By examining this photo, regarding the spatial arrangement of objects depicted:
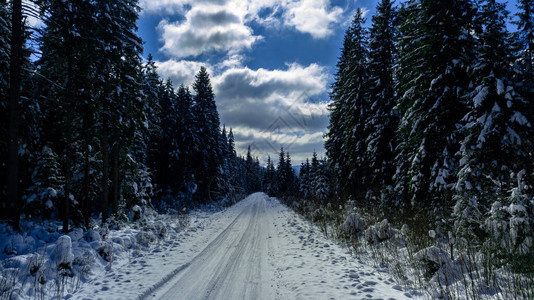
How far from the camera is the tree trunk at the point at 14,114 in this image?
827cm

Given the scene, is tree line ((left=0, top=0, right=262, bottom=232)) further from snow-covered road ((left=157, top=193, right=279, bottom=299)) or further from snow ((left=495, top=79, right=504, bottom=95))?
snow ((left=495, top=79, right=504, bottom=95))

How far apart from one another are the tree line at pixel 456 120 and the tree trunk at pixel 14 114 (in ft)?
42.9

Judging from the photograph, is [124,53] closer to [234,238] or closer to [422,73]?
[234,238]

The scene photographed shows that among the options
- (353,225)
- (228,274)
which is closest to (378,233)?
(353,225)

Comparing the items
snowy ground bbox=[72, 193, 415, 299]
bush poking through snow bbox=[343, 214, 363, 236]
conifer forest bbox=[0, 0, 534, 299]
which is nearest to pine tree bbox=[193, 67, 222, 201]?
conifer forest bbox=[0, 0, 534, 299]

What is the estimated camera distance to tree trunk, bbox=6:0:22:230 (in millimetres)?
8273

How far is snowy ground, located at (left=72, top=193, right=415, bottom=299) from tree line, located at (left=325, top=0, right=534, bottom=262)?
2.89m

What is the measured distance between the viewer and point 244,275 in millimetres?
6734

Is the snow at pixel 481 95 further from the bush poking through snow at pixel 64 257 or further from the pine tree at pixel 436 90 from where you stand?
the bush poking through snow at pixel 64 257

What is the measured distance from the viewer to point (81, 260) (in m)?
6.94

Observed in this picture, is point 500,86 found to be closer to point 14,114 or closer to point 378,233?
point 378,233

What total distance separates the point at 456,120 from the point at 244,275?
10.8 meters

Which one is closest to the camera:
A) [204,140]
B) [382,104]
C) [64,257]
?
[64,257]

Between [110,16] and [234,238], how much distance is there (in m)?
12.5
